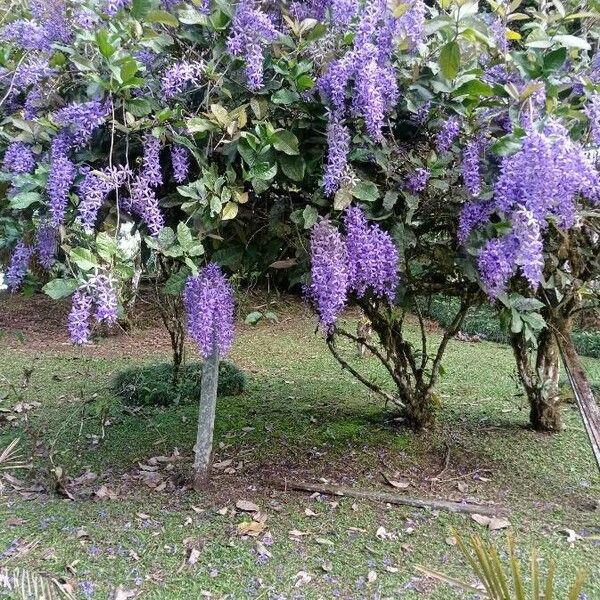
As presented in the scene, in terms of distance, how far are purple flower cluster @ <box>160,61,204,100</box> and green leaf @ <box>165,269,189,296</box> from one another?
65 cm

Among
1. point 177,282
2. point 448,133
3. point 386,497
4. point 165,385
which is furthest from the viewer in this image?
point 165,385

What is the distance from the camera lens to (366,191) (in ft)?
7.38

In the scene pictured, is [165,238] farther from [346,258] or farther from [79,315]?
[346,258]

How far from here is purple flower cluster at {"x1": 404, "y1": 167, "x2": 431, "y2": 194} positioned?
7.67 feet

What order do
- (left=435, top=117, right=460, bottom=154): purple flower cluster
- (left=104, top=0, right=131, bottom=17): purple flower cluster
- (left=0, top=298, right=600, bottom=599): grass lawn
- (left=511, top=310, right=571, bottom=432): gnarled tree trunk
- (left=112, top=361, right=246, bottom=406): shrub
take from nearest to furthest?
(left=104, top=0, right=131, bottom=17): purple flower cluster, (left=435, top=117, right=460, bottom=154): purple flower cluster, (left=0, top=298, right=600, bottom=599): grass lawn, (left=511, top=310, right=571, bottom=432): gnarled tree trunk, (left=112, top=361, right=246, bottom=406): shrub

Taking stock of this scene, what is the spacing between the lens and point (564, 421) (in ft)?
14.3

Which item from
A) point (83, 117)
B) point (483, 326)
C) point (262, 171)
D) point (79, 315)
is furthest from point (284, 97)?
point (483, 326)

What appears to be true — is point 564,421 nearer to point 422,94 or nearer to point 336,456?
point 336,456

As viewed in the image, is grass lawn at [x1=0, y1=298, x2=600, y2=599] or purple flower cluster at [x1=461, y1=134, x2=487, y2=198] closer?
purple flower cluster at [x1=461, y1=134, x2=487, y2=198]

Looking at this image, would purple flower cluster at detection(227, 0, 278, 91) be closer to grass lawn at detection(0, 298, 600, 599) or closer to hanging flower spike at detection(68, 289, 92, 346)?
hanging flower spike at detection(68, 289, 92, 346)

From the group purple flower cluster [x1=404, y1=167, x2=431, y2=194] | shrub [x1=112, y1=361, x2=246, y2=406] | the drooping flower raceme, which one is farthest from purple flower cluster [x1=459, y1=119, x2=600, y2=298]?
shrub [x1=112, y1=361, x2=246, y2=406]

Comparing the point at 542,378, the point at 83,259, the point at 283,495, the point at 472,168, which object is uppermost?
the point at 472,168

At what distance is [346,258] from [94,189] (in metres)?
0.90

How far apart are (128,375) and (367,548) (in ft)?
9.60
